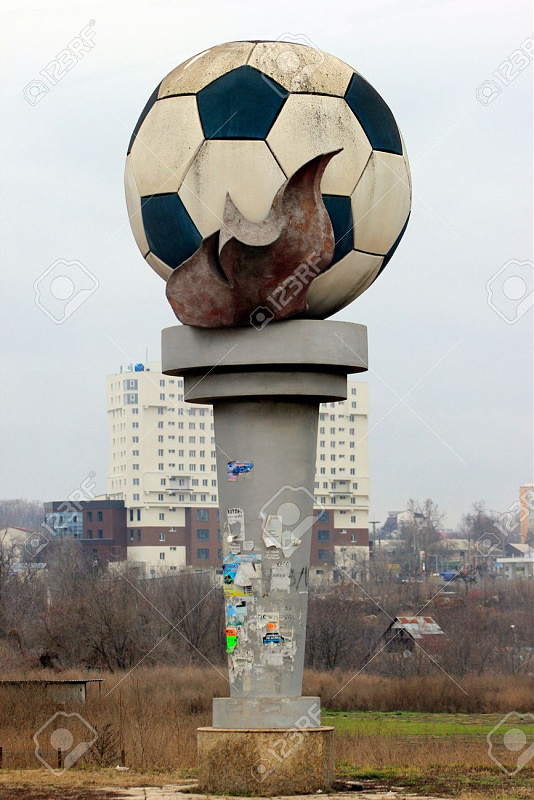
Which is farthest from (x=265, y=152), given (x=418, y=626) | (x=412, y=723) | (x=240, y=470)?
(x=418, y=626)

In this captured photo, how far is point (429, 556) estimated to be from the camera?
89438 millimetres

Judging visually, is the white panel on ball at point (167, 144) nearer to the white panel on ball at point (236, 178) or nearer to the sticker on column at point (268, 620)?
the white panel on ball at point (236, 178)

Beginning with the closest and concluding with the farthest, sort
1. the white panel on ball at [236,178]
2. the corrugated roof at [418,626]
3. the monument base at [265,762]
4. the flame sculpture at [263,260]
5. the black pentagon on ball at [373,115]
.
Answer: the monument base at [265,762]
the flame sculpture at [263,260]
the white panel on ball at [236,178]
the black pentagon on ball at [373,115]
the corrugated roof at [418,626]

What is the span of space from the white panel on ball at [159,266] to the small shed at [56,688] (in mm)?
10778

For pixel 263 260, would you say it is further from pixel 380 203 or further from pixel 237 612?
pixel 237 612

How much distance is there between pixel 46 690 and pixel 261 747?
1087 cm

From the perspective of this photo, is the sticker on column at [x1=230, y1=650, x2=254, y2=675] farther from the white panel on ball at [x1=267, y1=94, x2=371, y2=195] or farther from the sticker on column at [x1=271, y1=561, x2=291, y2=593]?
the white panel on ball at [x1=267, y1=94, x2=371, y2=195]

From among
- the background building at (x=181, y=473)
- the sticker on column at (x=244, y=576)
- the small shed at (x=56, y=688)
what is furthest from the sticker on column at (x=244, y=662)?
the background building at (x=181, y=473)

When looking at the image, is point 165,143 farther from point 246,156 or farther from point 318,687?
point 318,687

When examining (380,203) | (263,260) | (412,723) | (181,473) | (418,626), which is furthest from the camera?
(181,473)

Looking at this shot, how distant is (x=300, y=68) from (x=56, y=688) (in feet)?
45.6

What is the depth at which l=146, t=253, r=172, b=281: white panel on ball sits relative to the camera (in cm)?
1457

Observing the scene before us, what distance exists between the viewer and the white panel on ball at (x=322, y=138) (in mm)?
13594

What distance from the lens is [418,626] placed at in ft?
155
